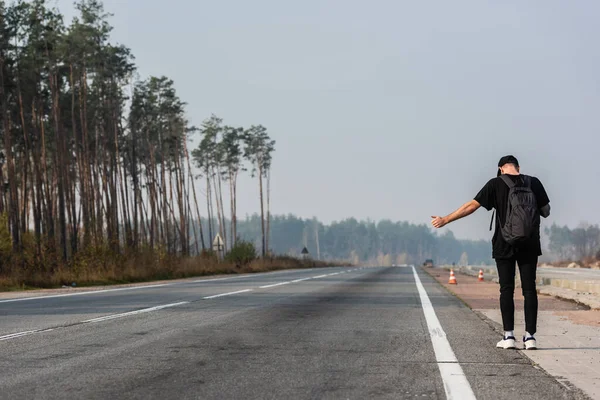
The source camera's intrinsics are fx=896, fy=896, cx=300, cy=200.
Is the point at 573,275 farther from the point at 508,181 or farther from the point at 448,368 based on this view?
the point at 448,368

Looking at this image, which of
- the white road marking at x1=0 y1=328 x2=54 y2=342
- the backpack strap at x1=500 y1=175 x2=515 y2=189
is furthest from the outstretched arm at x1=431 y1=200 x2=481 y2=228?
the white road marking at x1=0 y1=328 x2=54 y2=342

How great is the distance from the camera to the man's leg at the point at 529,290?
9.34 m

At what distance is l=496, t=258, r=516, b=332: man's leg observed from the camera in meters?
9.34

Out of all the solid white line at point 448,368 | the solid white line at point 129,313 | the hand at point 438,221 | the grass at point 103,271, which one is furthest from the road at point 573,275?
the hand at point 438,221

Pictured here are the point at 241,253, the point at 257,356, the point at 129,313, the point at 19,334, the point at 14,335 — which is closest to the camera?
the point at 257,356

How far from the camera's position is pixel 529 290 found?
948cm

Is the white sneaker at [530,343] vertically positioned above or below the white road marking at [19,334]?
below

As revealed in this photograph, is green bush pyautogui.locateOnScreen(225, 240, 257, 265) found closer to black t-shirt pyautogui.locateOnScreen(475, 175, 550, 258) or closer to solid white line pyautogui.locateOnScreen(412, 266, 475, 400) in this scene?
solid white line pyautogui.locateOnScreen(412, 266, 475, 400)

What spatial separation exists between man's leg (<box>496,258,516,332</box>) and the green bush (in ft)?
175

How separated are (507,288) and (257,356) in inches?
110

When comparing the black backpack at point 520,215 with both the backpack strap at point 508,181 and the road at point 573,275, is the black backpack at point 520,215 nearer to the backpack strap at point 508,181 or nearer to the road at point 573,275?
the backpack strap at point 508,181

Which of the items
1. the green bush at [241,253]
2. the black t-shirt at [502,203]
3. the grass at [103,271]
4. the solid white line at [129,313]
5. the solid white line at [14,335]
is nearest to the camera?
the black t-shirt at [502,203]

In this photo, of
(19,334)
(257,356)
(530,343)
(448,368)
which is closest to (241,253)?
(19,334)

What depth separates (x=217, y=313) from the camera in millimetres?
14492
